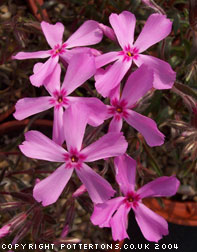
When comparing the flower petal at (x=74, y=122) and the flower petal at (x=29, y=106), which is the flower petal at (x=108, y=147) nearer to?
the flower petal at (x=74, y=122)

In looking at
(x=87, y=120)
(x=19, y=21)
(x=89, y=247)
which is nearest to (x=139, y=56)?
(x=87, y=120)

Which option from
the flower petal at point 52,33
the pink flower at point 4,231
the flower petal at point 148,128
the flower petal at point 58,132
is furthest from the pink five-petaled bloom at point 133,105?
the pink flower at point 4,231

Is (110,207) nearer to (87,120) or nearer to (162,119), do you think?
(87,120)

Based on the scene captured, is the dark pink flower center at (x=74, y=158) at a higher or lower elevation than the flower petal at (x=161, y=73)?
lower

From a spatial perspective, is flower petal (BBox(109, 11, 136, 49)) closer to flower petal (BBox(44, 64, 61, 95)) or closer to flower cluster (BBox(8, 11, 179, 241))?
flower cluster (BBox(8, 11, 179, 241))

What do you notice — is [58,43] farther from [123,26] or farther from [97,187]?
[97,187]
